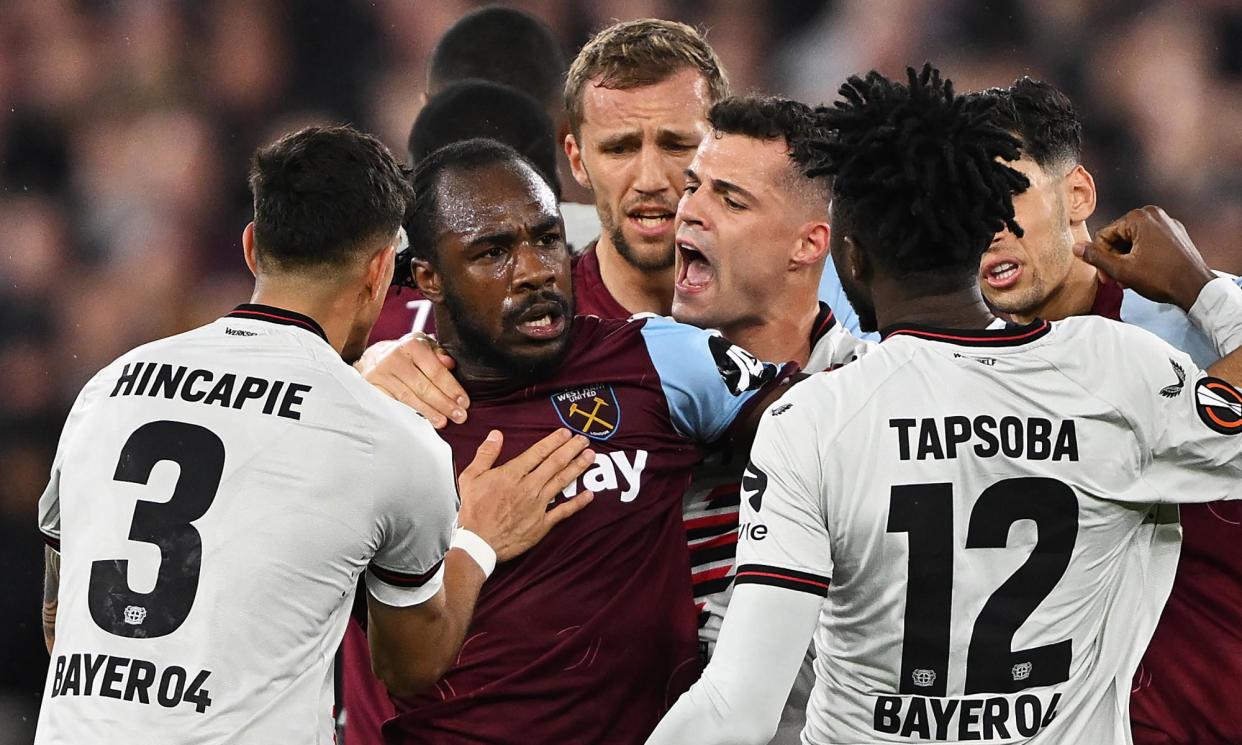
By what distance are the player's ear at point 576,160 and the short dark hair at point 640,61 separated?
3.0 inches

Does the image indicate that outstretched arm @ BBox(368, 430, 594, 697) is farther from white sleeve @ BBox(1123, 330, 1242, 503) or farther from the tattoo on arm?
white sleeve @ BBox(1123, 330, 1242, 503)

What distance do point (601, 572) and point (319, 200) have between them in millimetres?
893

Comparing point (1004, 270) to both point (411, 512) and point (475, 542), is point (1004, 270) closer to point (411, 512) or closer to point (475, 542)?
point (475, 542)

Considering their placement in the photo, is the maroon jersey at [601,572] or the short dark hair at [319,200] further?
the maroon jersey at [601,572]

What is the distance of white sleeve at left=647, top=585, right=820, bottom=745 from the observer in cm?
225

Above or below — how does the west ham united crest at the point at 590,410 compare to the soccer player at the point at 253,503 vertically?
above

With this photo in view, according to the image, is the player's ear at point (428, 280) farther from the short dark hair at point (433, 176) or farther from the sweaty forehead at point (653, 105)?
the sweaty forehead at point (653, 105)

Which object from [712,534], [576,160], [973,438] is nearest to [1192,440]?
[973,438]

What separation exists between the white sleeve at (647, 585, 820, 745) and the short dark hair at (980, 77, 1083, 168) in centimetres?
140

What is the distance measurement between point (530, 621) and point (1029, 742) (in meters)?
0.93

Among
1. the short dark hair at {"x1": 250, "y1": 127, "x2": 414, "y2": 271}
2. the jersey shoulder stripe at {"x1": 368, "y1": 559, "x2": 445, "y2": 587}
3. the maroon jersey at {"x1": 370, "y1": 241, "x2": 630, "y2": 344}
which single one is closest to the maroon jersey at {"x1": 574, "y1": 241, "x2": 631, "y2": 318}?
the maroon jersey at {"x1": 370, "y1": 241, "x2": 630, "y2": 344}

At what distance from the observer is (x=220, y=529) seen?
2.29 meters

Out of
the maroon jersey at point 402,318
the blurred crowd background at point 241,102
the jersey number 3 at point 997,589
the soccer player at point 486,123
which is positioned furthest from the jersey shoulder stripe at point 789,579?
the blurred crowd background at point 241,102

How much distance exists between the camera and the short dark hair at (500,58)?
5.60m
